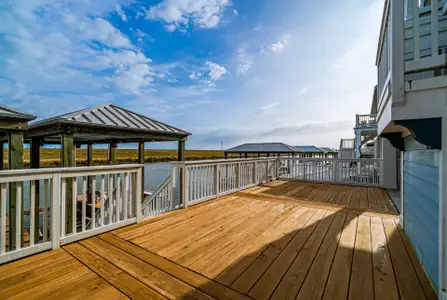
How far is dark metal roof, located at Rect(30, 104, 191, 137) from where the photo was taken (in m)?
3.49

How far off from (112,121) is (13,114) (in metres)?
1.54

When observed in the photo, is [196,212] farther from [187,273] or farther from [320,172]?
[320,172]

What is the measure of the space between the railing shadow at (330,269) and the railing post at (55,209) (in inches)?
69.4

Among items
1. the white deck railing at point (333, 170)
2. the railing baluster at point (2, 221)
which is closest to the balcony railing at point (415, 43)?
the railing baluster at point (2, 221)

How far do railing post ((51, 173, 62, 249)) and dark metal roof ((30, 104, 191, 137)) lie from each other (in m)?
1.74

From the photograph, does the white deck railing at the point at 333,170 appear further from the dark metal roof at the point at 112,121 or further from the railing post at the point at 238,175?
the dark metal roof at the point at 112,121

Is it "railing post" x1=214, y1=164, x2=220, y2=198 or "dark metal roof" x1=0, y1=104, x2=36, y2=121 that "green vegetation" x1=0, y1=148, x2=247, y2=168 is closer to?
"dark metal roof" x1=0, y1=104, x2=36, y2=121

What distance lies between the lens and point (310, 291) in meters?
1.43

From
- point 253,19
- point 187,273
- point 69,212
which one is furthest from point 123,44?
point 187,273

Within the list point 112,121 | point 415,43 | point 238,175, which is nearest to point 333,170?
point 238,175

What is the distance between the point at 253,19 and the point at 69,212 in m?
7.28

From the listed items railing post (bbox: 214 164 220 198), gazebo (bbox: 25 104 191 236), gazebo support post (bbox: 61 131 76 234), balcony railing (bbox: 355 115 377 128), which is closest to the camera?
gazebo support post (bbox: 61 131 76 234)

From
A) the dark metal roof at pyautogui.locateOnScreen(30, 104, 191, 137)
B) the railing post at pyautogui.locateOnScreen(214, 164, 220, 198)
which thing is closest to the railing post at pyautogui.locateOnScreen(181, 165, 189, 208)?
the railing post at pyautogui.locateOnScreen(214, 164, 220, 198)

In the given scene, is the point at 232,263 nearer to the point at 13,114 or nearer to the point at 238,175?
the point at 238,175
